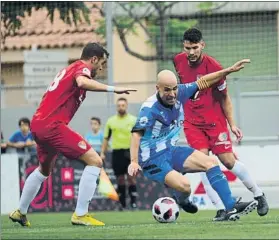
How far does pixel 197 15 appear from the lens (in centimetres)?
2125

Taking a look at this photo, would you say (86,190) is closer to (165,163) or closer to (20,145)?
(165,163)

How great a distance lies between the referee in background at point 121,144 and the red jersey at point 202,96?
17.7 ft

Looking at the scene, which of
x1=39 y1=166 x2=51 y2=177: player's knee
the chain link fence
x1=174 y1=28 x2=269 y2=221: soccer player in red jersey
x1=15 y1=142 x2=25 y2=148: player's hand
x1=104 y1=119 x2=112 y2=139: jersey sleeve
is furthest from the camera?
the chain link fence

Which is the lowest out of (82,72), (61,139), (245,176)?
(245,176)

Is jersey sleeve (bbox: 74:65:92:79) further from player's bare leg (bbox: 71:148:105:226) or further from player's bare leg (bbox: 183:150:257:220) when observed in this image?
player's bare leg (bbox: 183:150:257:220)

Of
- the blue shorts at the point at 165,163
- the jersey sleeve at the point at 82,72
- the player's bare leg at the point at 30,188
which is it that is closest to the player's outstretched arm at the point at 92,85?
the jersey sleeve at the point at 82,72

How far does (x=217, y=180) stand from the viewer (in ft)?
38.3

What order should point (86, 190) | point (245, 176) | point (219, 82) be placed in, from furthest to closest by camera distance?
point (245, 176) < point (219, 82) < point (86, 190)

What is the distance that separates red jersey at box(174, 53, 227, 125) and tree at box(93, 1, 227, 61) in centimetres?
771

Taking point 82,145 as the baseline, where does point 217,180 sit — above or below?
below

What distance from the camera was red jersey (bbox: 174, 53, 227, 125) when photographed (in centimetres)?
1268

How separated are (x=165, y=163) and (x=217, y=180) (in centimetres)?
58

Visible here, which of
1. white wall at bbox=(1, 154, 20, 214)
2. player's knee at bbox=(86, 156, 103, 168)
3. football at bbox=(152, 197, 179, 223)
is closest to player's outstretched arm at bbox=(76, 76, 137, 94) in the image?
player's knee at bbox=(86, 156, 103, 168)

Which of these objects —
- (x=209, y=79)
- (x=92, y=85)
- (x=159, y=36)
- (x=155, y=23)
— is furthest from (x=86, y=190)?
(x=155, y=23)
